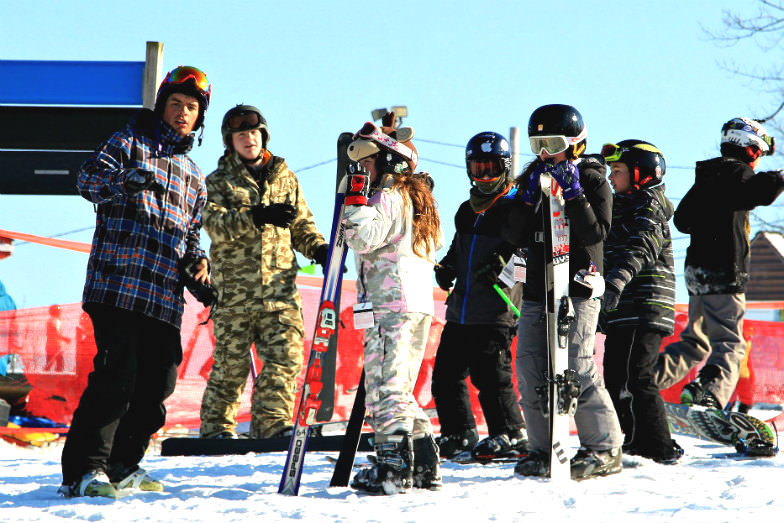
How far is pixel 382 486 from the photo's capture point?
416cm

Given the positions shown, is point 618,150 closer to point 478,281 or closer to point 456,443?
point 478,281

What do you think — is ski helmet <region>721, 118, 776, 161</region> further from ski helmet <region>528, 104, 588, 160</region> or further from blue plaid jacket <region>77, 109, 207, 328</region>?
blue plaid jacket <region>77, 109, 207, 328</region>

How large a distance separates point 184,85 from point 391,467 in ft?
6.92

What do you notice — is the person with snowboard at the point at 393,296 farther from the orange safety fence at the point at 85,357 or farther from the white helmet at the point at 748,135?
the orange safety fence at the point at 85,357

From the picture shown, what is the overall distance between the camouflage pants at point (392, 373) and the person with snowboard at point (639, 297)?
146cm

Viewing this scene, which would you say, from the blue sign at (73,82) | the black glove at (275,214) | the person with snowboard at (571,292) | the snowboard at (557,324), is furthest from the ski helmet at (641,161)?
the blue sign at (73,82)

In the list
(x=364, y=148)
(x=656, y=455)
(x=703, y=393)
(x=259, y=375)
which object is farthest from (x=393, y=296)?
(x=703, y=393)

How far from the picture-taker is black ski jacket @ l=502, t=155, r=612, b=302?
4.58 m

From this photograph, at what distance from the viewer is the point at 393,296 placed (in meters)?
4.33

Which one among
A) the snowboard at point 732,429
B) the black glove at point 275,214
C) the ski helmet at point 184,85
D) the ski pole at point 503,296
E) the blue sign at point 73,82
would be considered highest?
the blue sign at point 73,82

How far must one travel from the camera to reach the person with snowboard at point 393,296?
4.20m

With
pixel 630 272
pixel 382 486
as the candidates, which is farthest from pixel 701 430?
pixel 382 486

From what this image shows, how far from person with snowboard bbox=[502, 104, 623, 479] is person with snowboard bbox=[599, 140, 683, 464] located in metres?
0.63

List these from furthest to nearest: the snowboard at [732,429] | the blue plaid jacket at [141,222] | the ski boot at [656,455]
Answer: the snowboard at [732,429], the ski boot at [656,455], the blue plaid jacket at [141,222]
